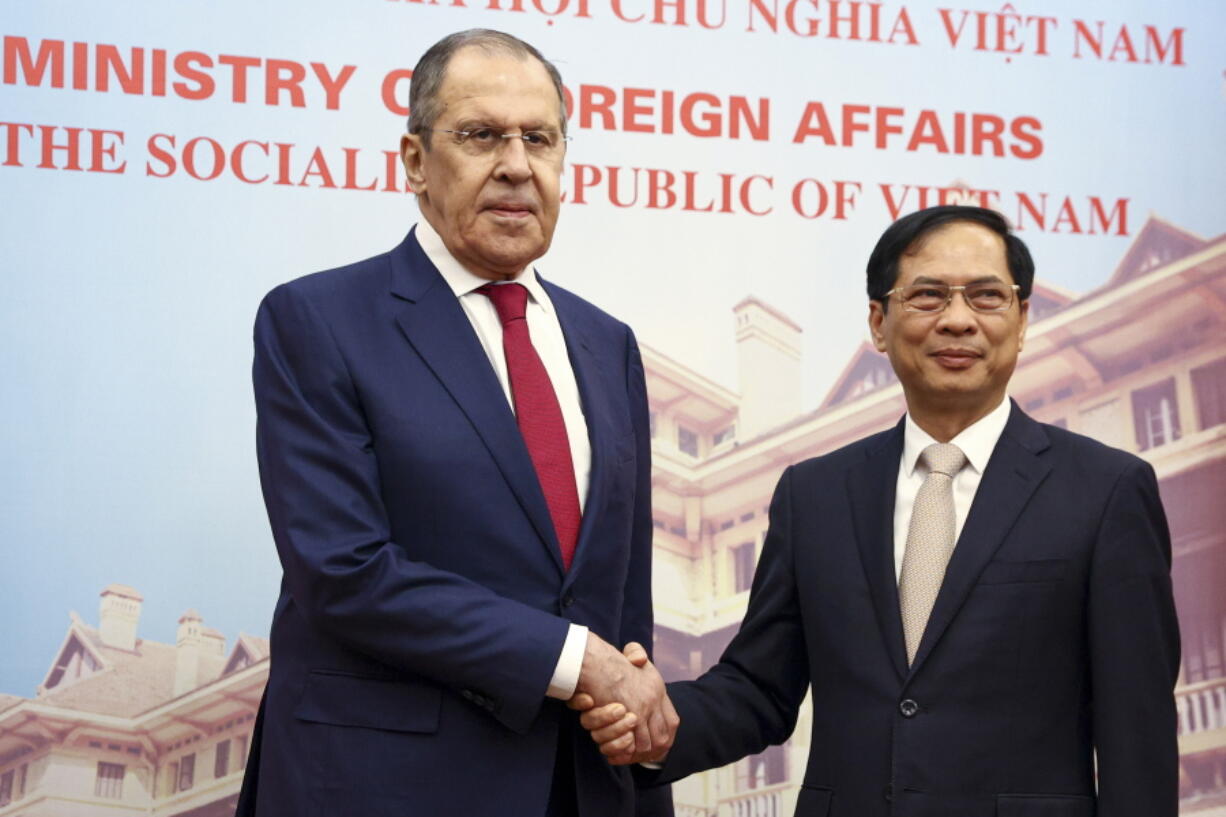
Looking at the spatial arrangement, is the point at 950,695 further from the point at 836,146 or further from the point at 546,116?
the point at 836,146

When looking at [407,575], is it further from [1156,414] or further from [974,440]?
[1156,414]

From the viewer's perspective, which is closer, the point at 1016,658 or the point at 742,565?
the point at 1016,658

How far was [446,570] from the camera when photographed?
1884mm

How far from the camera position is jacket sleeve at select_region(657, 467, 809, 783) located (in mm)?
2229

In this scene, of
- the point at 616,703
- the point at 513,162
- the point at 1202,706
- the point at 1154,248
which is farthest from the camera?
the point at 1154,248

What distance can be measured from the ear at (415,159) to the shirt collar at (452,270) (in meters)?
0.05

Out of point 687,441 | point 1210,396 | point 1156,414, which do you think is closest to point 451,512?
point 687,441

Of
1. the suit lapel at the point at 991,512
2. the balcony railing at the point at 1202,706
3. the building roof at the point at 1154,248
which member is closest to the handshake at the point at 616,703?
the suit lapel at the point at 991,512

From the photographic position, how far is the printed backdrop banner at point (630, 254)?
3.16 m

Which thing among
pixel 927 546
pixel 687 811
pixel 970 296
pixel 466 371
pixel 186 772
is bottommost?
pixel 687 811

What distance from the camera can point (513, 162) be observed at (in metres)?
2.02

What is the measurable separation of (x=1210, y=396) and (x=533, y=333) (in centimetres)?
224

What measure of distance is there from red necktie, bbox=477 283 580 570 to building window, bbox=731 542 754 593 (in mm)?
1548

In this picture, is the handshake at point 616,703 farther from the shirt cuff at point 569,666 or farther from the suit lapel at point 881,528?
the suit lapel at point 881,528
